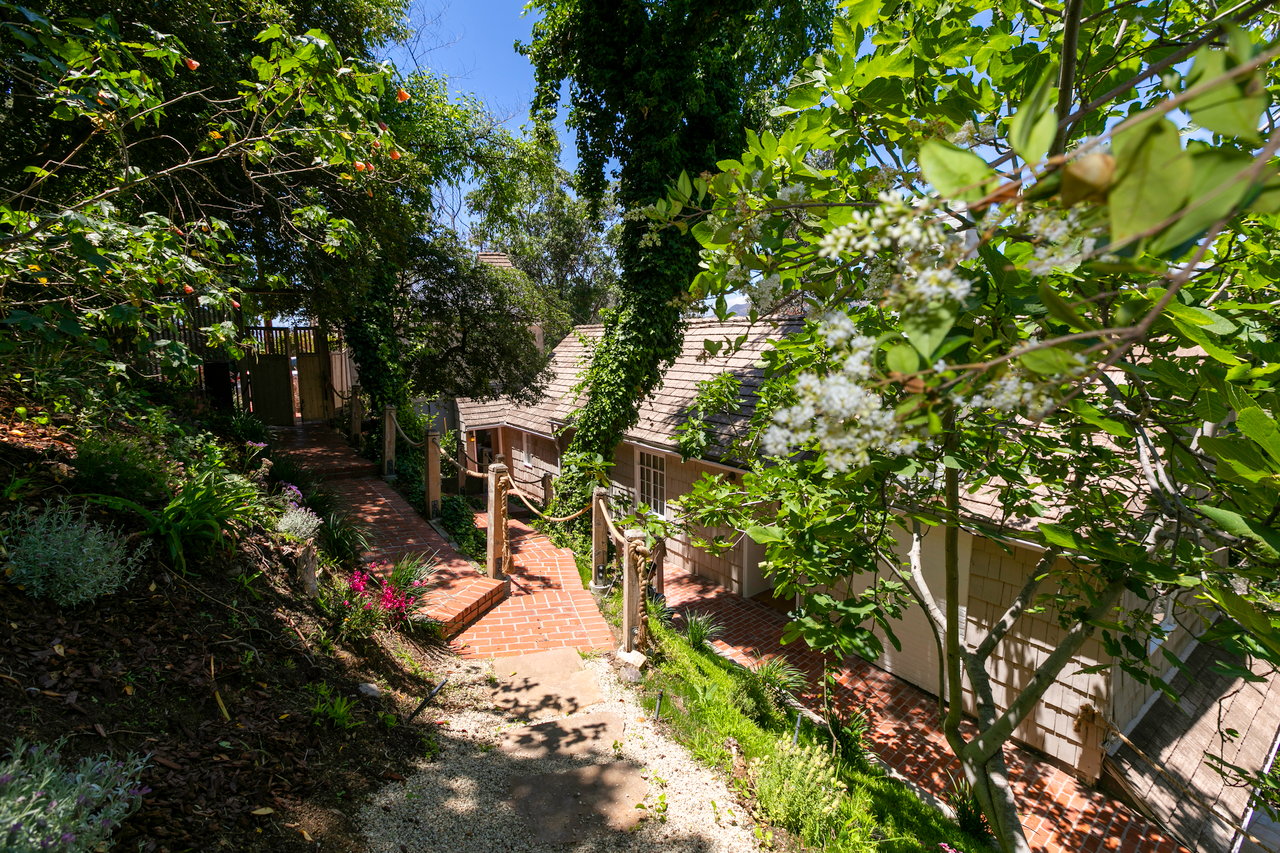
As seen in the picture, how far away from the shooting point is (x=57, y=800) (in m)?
2.00

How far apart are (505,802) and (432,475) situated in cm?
645

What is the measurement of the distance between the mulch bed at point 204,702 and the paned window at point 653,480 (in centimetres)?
663

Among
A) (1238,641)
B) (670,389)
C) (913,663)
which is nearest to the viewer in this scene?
(1238,641)

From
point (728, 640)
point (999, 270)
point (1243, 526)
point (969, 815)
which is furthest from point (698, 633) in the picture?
point (999, 270)

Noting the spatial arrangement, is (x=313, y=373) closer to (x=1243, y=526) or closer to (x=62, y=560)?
(x=62, y=560)

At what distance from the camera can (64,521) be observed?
10.6 ft

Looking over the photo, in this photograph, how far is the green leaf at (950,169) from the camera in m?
0.77

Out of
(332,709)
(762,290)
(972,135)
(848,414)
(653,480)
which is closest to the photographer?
(848,414)

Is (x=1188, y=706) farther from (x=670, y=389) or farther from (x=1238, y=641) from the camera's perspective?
(x=670, y=389)

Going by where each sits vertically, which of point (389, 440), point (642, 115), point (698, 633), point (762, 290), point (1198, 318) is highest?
point (642, 115)

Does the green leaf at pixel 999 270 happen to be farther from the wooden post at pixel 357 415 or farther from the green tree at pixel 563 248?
the green tree at pixel 563 248

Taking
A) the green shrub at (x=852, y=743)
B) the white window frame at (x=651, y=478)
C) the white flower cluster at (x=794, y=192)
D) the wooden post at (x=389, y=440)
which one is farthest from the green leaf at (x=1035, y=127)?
the wooden post at (x=389, y=440)

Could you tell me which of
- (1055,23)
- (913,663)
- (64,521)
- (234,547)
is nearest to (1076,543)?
(1055,23)

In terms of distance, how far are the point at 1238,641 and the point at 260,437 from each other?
1063 centimetres
